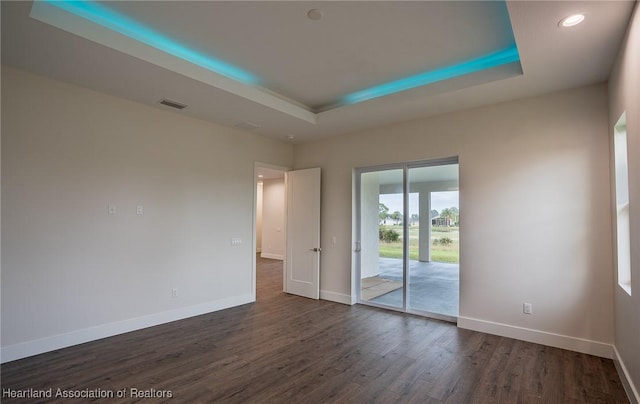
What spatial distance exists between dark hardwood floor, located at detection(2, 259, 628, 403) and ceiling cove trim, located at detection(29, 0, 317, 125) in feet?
9.55

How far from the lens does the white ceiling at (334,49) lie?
2.52 m

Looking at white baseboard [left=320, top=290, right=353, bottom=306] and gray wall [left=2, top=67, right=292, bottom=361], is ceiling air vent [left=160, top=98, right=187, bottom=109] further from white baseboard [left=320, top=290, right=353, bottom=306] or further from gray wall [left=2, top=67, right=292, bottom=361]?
white baseboard [left=320, top=290, right=353, bottom=306]

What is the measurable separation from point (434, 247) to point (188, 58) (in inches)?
157

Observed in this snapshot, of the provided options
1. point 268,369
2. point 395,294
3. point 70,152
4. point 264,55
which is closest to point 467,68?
point 264,55

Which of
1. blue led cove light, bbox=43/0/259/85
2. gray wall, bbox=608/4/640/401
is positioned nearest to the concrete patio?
gray wall, bbox=608/4/640/401

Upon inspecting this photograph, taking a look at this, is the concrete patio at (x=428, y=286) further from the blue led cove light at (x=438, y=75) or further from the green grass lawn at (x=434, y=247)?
the blue led cove light at (x=438, y=75)

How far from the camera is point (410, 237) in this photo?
4797 mm

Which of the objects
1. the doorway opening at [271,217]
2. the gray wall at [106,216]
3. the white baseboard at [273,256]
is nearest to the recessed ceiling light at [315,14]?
the gray wall at [106,216]

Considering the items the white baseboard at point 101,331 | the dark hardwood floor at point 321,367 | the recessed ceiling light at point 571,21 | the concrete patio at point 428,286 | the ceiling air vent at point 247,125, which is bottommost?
the dark hardwood floor at point 321,367

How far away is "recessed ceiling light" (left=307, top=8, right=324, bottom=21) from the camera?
8.54ft

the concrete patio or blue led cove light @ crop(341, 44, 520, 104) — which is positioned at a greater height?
blue led cove light @ crop(341, 44, 520, 104)

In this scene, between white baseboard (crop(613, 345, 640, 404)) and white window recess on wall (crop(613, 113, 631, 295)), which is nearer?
white baseboard (crop(613, 345, 640, 404))

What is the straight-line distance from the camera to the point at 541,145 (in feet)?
12.0

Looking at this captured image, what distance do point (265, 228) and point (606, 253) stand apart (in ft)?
30.4
